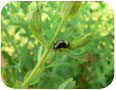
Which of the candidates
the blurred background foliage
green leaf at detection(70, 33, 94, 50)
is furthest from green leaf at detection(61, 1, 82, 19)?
the blurred background foliage

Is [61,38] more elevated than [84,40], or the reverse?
[84,40]

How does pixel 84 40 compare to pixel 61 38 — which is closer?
pixel 84 40

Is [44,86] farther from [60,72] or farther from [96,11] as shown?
[96,11]

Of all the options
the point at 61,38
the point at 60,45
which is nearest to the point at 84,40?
the point at 60,45

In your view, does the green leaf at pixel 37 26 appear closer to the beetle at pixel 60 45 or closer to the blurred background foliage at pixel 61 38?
the beetle at pixel 60 45

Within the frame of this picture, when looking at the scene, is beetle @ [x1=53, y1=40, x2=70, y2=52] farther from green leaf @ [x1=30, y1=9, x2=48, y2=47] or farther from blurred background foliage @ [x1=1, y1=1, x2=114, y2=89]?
blurred background foliage @ [x1=1, y1=1, x2=114, y2=89]

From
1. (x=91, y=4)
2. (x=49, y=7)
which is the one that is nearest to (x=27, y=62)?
(x=49, y=7)

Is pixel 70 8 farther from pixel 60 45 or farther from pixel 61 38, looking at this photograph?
pixel 61 38

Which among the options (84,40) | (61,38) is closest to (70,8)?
(84,40)
